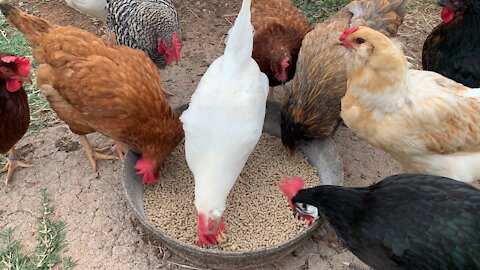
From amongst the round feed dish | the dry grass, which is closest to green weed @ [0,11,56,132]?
the round feed dish

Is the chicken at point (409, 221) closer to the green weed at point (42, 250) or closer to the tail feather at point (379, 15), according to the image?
the tail feather at point (379, 15)

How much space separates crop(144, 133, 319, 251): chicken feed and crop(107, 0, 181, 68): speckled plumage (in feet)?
2.26

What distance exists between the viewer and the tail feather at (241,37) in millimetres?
2252

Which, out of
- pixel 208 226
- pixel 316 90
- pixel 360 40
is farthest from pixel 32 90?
pixel 360 40

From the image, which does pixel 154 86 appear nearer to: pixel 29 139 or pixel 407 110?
pixel 29 139

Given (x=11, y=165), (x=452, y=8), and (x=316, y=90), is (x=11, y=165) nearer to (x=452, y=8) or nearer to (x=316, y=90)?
(x=316, y=90)

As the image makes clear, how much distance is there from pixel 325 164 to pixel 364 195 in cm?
74

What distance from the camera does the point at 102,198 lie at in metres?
2.76

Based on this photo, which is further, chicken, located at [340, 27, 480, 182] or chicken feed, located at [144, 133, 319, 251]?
chicken feed, located at [144, 133, 319, 251]

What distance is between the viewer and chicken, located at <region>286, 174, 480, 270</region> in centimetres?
177

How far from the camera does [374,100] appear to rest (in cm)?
214

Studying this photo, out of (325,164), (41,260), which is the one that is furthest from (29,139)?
(325,164)

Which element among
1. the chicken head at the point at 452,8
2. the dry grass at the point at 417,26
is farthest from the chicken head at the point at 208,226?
the dry grass at the point at 417,26

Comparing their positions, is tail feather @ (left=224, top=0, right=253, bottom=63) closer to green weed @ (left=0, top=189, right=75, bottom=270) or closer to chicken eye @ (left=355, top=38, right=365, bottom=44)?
chicken eye @ (left=355, top=38, right=365, bottom=44)
